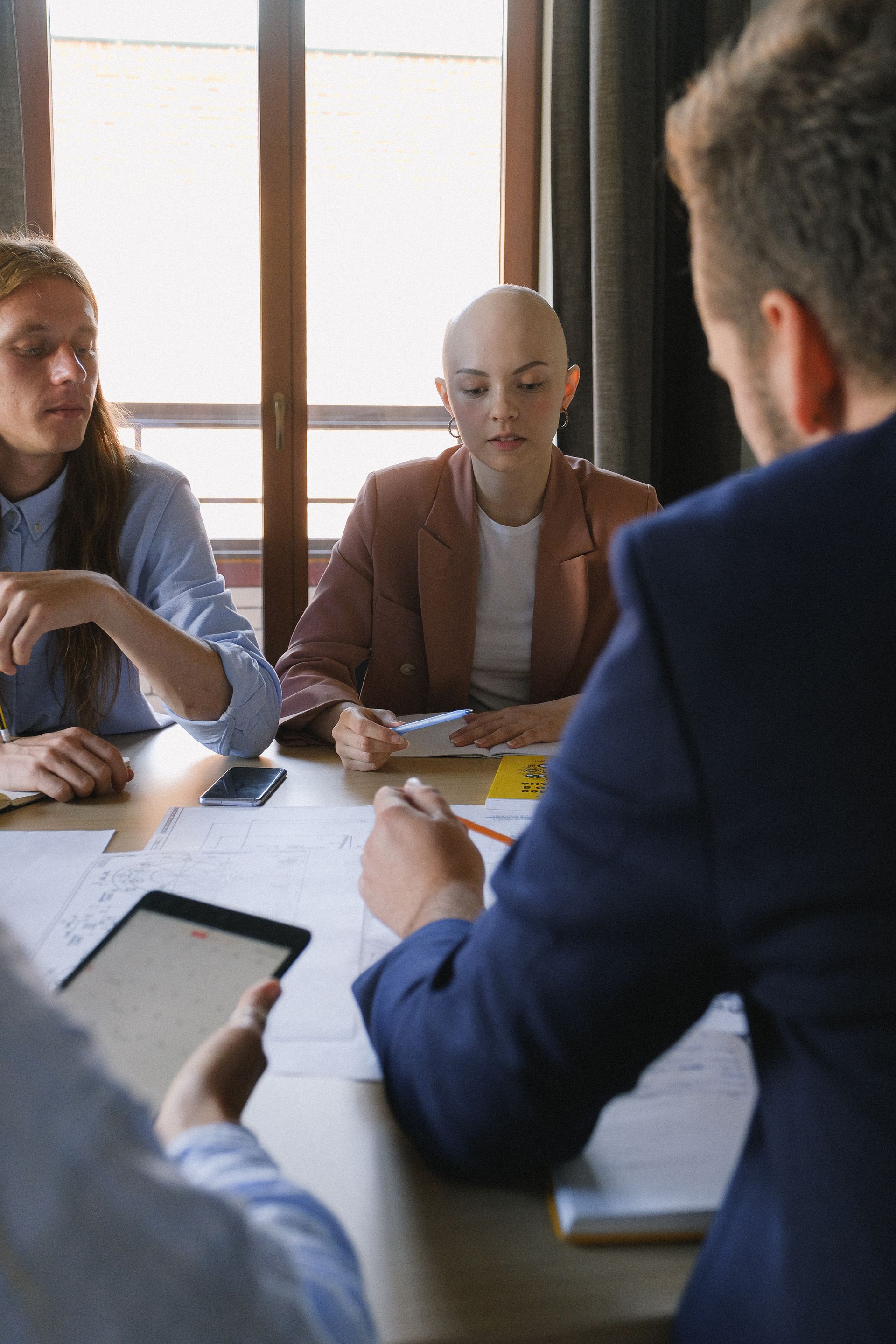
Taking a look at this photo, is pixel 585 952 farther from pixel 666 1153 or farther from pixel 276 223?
pixel 276 223

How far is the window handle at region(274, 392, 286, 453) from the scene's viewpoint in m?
2.70

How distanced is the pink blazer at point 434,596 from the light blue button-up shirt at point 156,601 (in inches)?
9.1

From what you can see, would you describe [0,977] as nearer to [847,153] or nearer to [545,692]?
[847,153]

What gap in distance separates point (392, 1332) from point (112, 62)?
2885 millimetres

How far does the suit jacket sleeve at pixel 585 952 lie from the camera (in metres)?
0.44

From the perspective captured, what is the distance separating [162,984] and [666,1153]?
1.13ft

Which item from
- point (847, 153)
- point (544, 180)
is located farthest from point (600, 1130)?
point (544, 180)

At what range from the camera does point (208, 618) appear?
1583 mm

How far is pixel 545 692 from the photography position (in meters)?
1.85

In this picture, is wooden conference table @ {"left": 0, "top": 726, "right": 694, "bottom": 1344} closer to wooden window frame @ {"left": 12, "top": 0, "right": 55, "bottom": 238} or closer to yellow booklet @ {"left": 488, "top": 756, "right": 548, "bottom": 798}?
yellow booklet @ {"left": 488, "top": 756, "right": 548, "bottom": 798}

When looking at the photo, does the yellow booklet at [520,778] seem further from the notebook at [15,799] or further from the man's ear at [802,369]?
the man's ear at [802,369]

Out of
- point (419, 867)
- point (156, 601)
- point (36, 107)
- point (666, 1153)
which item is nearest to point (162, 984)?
point (419, 867)

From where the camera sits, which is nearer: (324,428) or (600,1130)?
(600,1130)

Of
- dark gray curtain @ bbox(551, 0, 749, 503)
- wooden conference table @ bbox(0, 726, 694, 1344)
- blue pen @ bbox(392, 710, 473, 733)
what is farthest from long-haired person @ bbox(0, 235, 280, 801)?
dark gray curtain @ bbox(551, 0, 749, 503)
